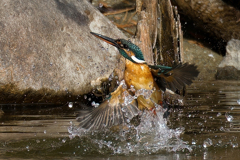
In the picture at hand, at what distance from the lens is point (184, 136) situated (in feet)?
12.0

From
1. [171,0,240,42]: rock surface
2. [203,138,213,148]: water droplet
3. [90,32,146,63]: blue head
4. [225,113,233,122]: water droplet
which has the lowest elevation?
[203,138,213,148]: water droplet

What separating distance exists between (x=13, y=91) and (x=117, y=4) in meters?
5.93

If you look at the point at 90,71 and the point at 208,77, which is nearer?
the point at 90,71

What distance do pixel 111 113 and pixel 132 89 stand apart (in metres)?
0.33

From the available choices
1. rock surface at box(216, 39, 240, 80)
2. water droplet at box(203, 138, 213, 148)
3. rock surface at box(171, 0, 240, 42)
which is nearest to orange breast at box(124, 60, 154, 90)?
water droplet at box(203, 138, 213, 148)

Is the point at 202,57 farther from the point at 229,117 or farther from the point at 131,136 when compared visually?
the point at 131,136

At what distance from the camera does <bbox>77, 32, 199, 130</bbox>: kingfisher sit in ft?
12.1

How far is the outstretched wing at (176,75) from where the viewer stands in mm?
3523

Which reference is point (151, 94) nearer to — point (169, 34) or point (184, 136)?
point (184, 136)

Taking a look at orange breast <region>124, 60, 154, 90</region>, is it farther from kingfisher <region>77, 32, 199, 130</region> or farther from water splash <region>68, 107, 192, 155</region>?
water splash <region>68, 107, 192, 155</region>

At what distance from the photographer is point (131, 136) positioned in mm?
3895

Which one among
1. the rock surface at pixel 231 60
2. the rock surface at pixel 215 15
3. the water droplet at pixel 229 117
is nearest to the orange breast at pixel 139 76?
the water droplet at pixel 229 117

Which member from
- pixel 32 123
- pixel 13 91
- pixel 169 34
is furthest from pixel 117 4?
pixel 32 123

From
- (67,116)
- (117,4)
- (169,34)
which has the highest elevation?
(117,4)
